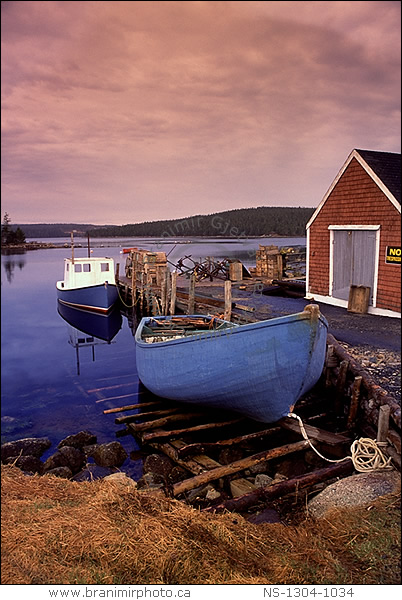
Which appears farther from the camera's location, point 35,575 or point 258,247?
point 258,247

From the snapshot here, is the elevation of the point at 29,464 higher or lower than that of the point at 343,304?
lower

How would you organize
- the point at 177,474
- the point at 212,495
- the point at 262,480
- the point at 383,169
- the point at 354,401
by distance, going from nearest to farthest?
the point at 212,495, the point at 262,480, the point at 177,474, the point at 354,401, the point at 383,169

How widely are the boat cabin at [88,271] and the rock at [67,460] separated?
17814mm

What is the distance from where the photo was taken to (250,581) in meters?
3.89

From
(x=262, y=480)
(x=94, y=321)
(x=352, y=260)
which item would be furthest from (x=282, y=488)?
(x=94, y=321)

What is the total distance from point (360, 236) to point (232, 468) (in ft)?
31.0

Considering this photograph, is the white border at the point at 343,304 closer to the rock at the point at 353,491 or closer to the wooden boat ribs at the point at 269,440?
the wooden boat ribs at the point at 269,440

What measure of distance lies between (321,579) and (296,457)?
3821 mm

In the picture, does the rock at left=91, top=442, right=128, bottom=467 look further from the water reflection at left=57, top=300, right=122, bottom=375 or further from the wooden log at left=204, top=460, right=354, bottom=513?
the water reflection at left=57, top=300, right=122, bottom=375

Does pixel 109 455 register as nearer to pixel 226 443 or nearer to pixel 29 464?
pixel 29 464

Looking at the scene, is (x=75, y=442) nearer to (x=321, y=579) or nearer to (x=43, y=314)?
(x=321, y=579)

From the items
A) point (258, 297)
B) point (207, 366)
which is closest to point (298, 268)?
point (258, 297)

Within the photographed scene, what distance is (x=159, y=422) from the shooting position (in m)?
9.42

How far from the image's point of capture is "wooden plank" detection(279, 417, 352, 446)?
7696mm
